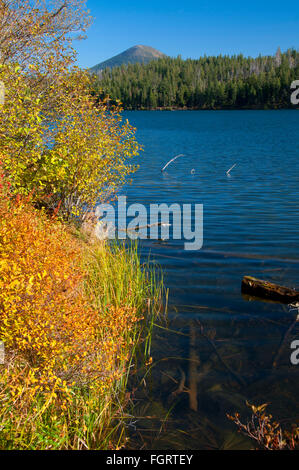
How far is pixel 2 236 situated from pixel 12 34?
10.3m

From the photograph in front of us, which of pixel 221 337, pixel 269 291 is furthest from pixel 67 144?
pixel 221 337

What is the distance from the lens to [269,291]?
32.2 feet

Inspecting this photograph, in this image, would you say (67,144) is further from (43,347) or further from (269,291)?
(43,347)

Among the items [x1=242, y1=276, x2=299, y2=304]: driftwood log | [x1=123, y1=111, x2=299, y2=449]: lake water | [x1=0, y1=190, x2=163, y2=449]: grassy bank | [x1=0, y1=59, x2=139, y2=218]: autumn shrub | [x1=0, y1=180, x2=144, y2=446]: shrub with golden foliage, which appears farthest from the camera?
[x1=0, y1=59, x2=139, y2=218]: autumn shrub

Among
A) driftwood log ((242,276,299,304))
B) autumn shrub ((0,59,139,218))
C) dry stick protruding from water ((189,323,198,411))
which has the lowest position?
dry stick protruding from water ((189,323,198,411))

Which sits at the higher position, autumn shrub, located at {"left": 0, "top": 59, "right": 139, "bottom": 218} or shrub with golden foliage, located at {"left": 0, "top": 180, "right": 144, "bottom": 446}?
autumn shrub, located at {"left": 0, "top": 59, "right": 139, "bottom": 218}

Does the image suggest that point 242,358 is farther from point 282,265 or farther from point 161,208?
point 161,208

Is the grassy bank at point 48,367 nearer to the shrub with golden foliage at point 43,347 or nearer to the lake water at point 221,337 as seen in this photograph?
the shrub with golden foliage at point 43,347

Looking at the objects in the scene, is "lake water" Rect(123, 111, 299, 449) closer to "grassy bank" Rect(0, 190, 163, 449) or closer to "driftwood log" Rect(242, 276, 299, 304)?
"driftwood log" Rect(242, 276, 299, 304)

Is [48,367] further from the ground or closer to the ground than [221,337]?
further from the ground

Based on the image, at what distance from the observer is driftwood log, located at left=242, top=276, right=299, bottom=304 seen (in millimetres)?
9469

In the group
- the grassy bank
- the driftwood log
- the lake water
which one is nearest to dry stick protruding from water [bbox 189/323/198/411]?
the lake water

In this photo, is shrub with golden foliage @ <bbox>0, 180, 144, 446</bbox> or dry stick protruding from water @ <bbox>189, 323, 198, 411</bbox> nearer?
shrub with golden foliage @ <bbox>0, 180, 144, 446</bbox>

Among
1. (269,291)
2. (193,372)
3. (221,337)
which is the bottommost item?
(193,372)
